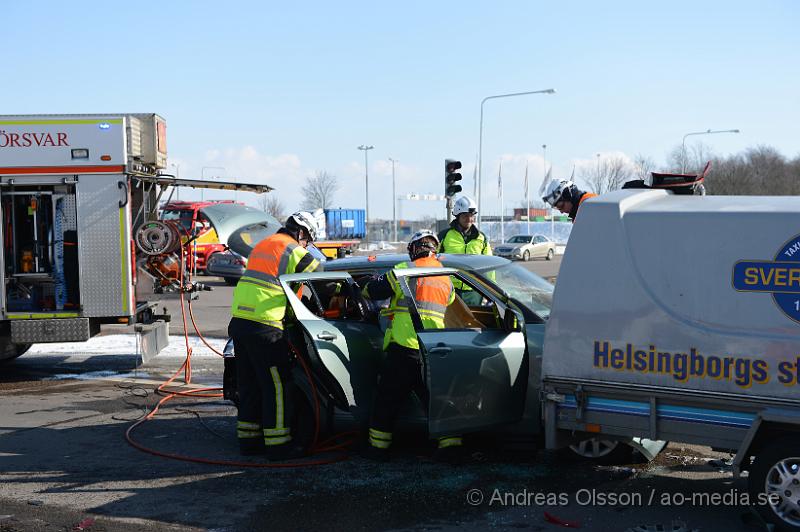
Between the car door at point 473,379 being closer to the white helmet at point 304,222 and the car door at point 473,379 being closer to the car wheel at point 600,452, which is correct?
the car wheel at point 600,452

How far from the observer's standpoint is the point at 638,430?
516 cm

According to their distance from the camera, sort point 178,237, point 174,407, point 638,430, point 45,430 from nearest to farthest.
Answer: point 638,430 → point 45,430 → point 174,407 → point 178,237

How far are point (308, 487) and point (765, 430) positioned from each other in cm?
313

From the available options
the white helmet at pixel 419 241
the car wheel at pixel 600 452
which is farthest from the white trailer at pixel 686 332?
the white helmet at pixel 419 241

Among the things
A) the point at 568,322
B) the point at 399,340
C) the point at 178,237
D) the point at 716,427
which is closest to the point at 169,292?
the point at 178,237

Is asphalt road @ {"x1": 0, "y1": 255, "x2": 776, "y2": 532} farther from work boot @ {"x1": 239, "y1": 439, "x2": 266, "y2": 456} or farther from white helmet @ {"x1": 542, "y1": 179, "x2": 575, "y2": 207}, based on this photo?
white helmet @ {"x1": 542, "y1": 179, "x2": 575, "y2": 207}

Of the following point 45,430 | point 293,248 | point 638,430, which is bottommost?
point 45,430

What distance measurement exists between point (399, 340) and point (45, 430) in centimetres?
374

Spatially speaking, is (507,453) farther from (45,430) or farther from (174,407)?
(45,430)

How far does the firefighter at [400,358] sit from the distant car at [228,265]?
18.0 meters

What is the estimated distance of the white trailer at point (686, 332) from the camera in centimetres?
471

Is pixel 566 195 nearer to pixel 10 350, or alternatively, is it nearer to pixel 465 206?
pixel 465 206

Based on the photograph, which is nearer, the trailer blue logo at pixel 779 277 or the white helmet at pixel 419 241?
the trailer blue logo at pixel 779 277

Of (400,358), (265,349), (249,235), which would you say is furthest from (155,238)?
(249,235)
